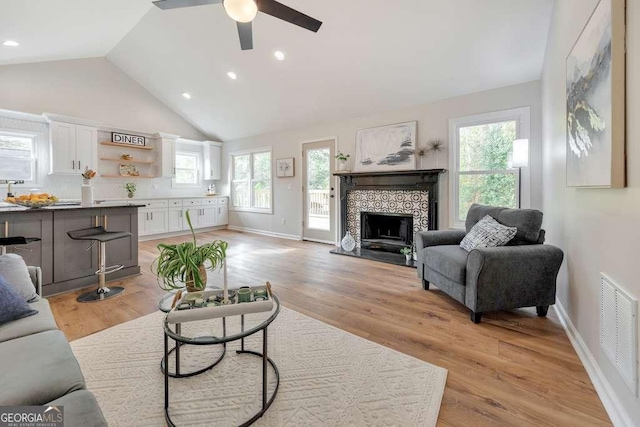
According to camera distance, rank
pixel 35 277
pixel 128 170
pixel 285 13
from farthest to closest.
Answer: pixel 128 170 < pixel 285 13 < pixel 35 277

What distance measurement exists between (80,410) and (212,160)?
23.4ft

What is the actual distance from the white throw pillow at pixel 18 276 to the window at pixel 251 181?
4.99 m

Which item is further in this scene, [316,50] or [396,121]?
[396,121]

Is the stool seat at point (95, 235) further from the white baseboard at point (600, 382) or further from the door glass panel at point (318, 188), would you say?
the white baseboard at point (600, 382)

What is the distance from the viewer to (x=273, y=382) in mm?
1590

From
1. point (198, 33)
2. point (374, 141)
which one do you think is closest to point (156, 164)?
point (198, 33)

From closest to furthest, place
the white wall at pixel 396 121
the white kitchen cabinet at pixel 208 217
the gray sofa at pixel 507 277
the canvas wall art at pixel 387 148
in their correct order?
the gray sofa at pixel 507 277 < the white wall at pixel 396 121 < the canvas wall art at pixel 387 148 < the white kitchen cabinet at pixel 208 217

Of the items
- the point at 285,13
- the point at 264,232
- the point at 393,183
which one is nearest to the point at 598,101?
the point at 285,13

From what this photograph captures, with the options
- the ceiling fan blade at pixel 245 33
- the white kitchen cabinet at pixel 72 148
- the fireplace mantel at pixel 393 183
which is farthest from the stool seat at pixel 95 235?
the fireplace mantel at pixel 393 183

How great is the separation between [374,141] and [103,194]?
18.1ft

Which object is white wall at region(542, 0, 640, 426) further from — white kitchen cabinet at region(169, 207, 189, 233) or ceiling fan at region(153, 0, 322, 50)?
white kitchen cabinet at region(169, 207, 189, 233)

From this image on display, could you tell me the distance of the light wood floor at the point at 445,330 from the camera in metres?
1.42

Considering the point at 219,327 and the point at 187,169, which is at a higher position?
the point at 187,169

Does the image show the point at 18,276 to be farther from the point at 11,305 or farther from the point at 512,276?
the point at 512,276
